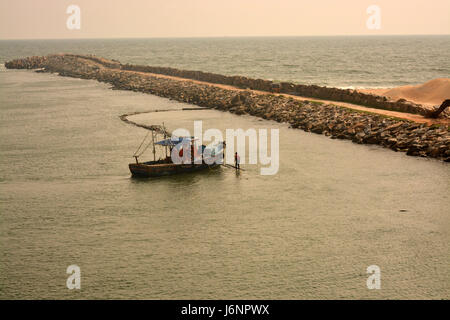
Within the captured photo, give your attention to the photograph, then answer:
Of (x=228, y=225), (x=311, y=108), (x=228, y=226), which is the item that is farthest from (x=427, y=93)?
(x=228, y=226)

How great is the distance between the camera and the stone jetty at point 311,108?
41.8 metres

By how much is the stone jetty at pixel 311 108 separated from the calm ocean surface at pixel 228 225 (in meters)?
2.30

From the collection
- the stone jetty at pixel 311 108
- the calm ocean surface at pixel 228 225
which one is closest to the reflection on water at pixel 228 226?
the calm ocean surface at pixel 228 225

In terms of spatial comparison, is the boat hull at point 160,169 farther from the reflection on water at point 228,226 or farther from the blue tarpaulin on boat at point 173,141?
the blue tarpaulin on boat at point 173,141

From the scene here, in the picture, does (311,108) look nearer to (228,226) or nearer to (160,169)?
(160,169)

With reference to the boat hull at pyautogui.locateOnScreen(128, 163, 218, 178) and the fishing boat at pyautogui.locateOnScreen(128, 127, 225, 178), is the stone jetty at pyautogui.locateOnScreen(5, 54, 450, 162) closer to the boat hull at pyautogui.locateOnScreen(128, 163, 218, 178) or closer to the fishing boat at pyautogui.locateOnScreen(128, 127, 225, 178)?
the fishing boat at pyautogui.locateOnScreen(128, 127, 225, 178)

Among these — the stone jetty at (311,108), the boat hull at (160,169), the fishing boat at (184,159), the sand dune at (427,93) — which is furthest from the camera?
the sand dune at (427,93)

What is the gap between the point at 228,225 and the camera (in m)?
27.4

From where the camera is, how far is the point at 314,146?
44094 millimetres

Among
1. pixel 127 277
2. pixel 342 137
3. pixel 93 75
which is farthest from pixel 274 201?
pixel 93 75

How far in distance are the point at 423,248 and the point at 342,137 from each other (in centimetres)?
2353

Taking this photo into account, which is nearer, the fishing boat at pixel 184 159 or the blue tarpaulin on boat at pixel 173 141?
the fishing boat at pixel 184 159

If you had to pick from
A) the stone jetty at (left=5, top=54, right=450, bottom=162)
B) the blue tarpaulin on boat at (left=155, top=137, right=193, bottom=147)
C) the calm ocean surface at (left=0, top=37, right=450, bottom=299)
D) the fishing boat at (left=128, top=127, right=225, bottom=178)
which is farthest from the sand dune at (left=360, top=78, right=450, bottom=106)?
the blue tarpaulin on boat at (left=155, top=137, right=193, bottom=147)
